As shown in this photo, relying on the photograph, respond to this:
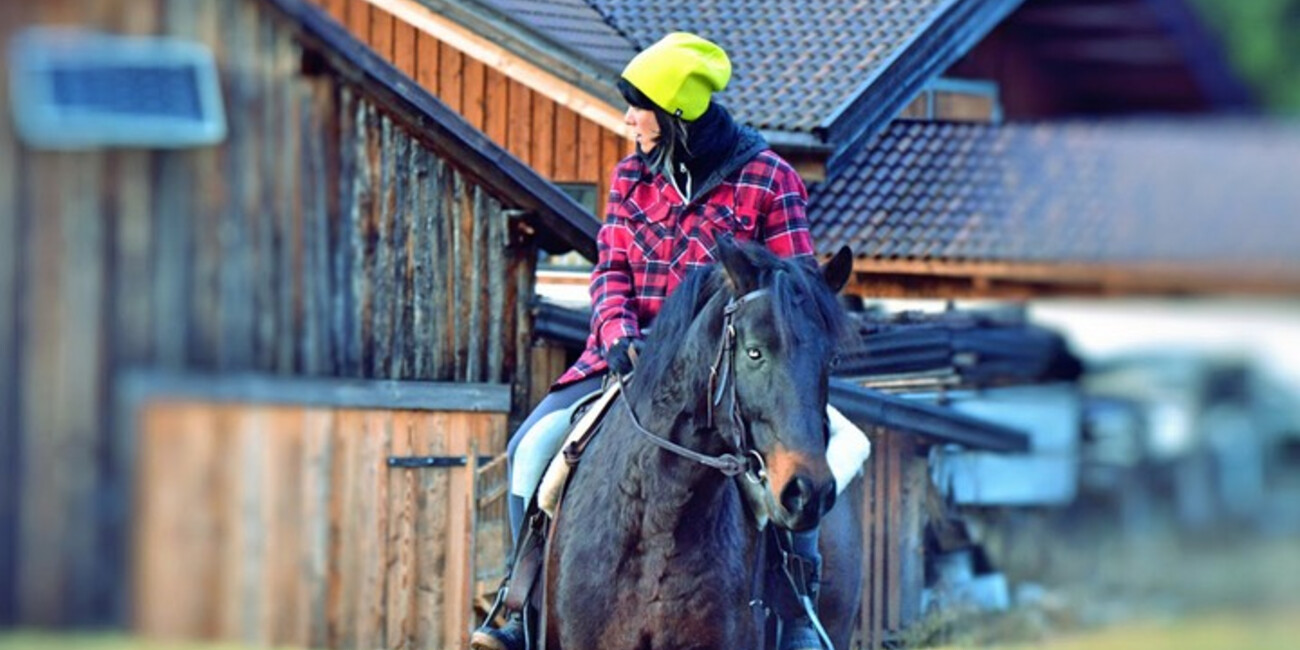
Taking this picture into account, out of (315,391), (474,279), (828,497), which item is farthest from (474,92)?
(828,497)

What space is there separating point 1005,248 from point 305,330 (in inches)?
418

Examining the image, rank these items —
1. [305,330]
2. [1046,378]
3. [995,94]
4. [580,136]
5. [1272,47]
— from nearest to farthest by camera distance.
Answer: [305,330] < [1272,47] < [1046,378] < [580,136] < [995,94]

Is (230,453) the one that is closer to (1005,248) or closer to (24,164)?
(24,164)

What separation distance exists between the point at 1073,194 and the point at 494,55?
452cm

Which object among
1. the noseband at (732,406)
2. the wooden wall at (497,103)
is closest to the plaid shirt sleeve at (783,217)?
the noseband at (732,406)

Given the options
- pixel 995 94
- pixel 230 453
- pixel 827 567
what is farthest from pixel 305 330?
pixel 995 94

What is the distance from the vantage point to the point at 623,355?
9.71 meters

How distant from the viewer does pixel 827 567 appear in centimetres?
1073

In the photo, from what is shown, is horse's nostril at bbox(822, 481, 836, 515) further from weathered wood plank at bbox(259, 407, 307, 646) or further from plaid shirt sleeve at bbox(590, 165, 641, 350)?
weathered wood plank at bbox(259, 407, 307, 646)

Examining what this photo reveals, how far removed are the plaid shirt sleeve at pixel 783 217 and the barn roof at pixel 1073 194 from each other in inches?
58.2

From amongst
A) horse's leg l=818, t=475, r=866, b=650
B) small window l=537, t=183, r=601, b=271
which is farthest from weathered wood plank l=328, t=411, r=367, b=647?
small window l=537, t=183, r=601, b=271

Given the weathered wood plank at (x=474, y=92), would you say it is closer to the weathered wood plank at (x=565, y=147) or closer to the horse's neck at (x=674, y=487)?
the weathered wood plank at (x=565, y=147)

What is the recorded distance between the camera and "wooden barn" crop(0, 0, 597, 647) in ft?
28.7

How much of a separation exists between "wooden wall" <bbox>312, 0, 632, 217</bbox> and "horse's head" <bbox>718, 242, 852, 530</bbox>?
11559 millimetres
